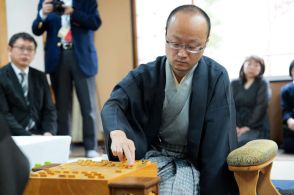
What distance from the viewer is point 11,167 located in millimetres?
769

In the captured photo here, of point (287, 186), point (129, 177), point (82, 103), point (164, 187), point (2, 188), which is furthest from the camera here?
point (82, 103)

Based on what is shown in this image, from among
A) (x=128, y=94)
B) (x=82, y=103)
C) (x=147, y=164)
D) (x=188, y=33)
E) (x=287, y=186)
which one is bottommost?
(x=287, y=186)

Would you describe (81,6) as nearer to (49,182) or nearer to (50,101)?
(50,101)

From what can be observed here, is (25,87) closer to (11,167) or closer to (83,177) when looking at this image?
(83,177)

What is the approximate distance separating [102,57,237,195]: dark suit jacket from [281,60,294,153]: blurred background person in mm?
2912

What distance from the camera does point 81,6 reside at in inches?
157

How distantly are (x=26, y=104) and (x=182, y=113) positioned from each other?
2058 mm

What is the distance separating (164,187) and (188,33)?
24.2 inches

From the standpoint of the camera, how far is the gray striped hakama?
167 centimetres

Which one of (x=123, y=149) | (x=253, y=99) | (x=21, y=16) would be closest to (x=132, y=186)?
(x=123, y=149)

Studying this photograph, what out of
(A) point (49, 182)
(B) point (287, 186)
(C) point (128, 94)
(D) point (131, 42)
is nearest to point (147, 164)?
(A) point (49, 182)

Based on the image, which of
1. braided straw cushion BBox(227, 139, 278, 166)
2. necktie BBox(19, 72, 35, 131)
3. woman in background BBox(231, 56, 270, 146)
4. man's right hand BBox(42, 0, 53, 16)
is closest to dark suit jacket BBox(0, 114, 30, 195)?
braided straw cushion BBox(227, 139, 278, 166)

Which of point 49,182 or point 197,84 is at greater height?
point 197,84

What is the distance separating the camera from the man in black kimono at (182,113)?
177cm
